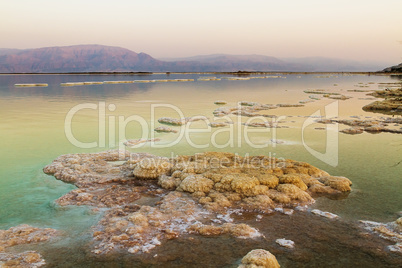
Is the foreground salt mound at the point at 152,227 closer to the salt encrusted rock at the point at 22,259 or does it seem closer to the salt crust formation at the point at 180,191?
the salt crust formation at the point at 180,191

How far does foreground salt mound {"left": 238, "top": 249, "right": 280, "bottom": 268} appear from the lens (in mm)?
4430

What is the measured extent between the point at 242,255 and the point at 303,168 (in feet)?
13.5

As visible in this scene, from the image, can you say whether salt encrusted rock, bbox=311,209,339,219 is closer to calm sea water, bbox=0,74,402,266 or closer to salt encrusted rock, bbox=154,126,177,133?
calm sea water, bbox=0,74,402,266

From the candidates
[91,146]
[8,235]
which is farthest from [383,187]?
[91,146]

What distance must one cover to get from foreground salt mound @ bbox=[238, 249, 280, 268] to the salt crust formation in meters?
0.90

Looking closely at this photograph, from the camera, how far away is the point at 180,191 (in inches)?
286

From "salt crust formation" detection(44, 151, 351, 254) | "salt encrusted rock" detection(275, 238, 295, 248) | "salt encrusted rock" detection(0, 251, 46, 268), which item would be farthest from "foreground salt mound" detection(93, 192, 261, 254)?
"salt encrusted rock" detection(0, 251, 46, 268)

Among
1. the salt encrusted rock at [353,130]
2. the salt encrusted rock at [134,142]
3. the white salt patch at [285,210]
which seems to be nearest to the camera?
the white salt patch at [285,210]

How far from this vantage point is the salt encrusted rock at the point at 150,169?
8.21m

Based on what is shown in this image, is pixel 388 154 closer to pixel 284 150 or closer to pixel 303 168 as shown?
pixel 284 150

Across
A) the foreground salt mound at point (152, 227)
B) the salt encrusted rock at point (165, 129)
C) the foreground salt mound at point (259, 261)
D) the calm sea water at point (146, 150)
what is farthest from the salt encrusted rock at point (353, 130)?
the foreground salt mound at point (259, 261)

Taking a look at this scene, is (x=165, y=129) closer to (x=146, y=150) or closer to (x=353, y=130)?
(x=146, y=150)

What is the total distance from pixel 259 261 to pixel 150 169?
448 cm

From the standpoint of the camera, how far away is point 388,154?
10570 mm
